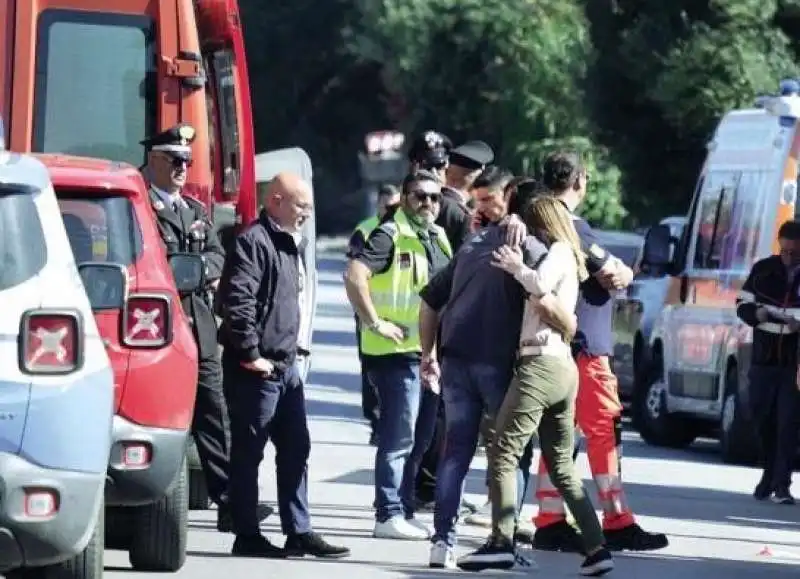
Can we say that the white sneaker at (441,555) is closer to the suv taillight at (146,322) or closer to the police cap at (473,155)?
the suv taillight at (146,322)

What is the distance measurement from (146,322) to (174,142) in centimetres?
253

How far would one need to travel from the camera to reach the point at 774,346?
1714 cm

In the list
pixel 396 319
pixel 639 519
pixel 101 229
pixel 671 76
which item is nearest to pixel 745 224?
pixel 639 519

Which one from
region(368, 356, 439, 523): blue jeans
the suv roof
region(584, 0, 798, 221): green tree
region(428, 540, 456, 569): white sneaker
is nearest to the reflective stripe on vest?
region(368, 356, 439, 523): blue jeans

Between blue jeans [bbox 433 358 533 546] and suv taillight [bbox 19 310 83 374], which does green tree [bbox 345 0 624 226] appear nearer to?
blue jeans [bbox 433 358 533 546]

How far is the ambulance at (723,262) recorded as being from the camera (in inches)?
732

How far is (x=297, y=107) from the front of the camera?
70.2m

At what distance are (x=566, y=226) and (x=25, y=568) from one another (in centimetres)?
345

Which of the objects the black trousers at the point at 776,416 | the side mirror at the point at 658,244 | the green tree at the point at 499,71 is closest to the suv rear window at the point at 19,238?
the black trousers at the point at 776,416

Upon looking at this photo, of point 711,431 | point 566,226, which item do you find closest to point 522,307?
point 566,226

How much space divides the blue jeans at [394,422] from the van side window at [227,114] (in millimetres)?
3350

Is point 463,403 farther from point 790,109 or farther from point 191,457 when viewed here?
point 790,109

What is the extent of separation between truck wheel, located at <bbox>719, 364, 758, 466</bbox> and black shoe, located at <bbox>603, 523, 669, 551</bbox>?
5938 millimetres

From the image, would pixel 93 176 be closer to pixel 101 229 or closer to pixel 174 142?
pixel 101 229
